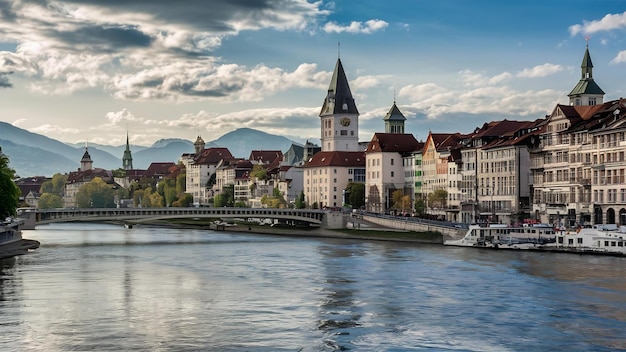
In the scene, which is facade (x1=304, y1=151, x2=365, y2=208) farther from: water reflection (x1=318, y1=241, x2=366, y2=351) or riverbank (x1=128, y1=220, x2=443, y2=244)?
water reflection (x1=318, y1=241, x2=366, y2=351)

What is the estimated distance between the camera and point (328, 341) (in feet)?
135

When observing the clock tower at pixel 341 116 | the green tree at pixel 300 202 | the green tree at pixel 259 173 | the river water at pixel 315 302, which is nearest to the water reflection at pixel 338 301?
the river water at pixel 315 302

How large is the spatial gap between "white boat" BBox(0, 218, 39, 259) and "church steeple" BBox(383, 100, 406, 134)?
9693 centimetres

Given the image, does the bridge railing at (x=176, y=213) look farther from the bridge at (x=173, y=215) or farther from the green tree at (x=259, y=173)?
the green tree at (x=259, y=173)

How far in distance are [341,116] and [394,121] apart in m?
11.5

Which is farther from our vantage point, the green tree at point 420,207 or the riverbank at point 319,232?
the green tree at point 420,207

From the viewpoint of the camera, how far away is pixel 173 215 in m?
115

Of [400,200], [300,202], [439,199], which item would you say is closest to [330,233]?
[439,199]

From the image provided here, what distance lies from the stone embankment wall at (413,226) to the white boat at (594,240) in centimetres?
1290

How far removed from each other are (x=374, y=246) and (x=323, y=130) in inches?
3728

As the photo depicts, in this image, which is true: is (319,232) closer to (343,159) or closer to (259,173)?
(343,159)

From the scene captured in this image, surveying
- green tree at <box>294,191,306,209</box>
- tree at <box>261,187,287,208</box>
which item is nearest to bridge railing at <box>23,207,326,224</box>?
green tree at <box>294,191,306,209</box>

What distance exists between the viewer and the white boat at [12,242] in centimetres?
8139

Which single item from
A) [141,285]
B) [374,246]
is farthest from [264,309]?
[374,246]
